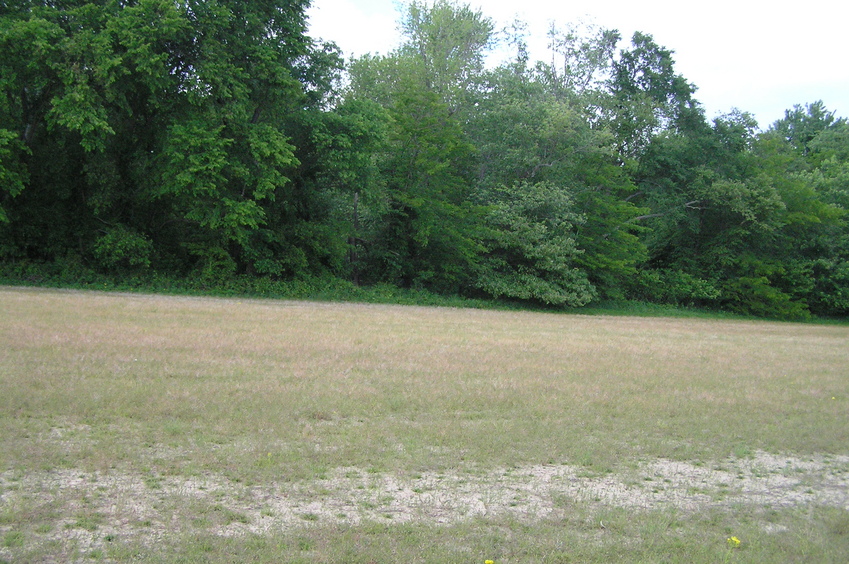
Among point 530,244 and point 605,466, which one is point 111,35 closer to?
point 530,244

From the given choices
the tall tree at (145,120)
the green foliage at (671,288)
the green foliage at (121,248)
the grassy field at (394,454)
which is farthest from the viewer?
the green foliage at (671,288)

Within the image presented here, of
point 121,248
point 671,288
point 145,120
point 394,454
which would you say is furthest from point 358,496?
point 671,288

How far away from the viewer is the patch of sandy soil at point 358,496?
16.0 feet

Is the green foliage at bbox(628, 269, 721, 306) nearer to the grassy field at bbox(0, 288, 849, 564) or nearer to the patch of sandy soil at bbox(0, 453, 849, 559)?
the grassy field at bbox(0, 288, 849, 564)

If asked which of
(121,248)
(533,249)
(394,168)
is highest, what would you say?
(394,168)

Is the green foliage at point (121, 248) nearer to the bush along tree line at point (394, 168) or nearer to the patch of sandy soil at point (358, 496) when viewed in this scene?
the bush along tree line at point (394, 168)

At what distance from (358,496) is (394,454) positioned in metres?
1.23

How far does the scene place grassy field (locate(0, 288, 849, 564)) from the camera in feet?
15.9

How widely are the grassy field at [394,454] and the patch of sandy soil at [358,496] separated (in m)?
0.02

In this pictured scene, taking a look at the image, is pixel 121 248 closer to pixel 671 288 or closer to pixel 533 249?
pixel 533 249

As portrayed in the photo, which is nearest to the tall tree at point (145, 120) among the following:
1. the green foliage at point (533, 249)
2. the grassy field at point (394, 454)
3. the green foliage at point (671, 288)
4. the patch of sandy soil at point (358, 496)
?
the green foliage at point (533, 249)

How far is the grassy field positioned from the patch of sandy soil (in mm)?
25

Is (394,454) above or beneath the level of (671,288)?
beneath

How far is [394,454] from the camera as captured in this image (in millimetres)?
6871
